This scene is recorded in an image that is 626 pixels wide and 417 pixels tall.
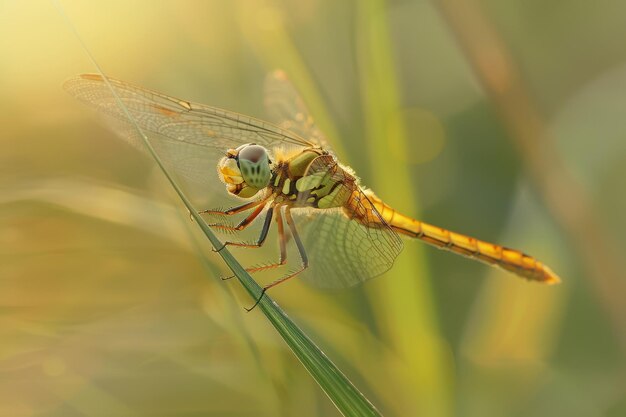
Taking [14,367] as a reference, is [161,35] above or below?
above

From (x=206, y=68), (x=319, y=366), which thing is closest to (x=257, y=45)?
(x=206, y=68)

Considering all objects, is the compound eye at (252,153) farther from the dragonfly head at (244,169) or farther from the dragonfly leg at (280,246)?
the dragonfly leg at (280,246)

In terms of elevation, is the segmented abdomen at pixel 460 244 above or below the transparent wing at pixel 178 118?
below

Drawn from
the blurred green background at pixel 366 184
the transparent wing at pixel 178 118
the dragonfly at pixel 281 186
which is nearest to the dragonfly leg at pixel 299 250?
the dragonfly at pixel 281 186

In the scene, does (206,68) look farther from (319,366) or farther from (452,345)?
(319,366)

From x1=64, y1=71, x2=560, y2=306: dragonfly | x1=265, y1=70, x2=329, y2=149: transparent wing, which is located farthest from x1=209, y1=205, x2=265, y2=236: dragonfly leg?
x1=265, y1=70, x2=329, y2=149: transparent wing

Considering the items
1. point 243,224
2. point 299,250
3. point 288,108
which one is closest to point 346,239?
point 299,250
